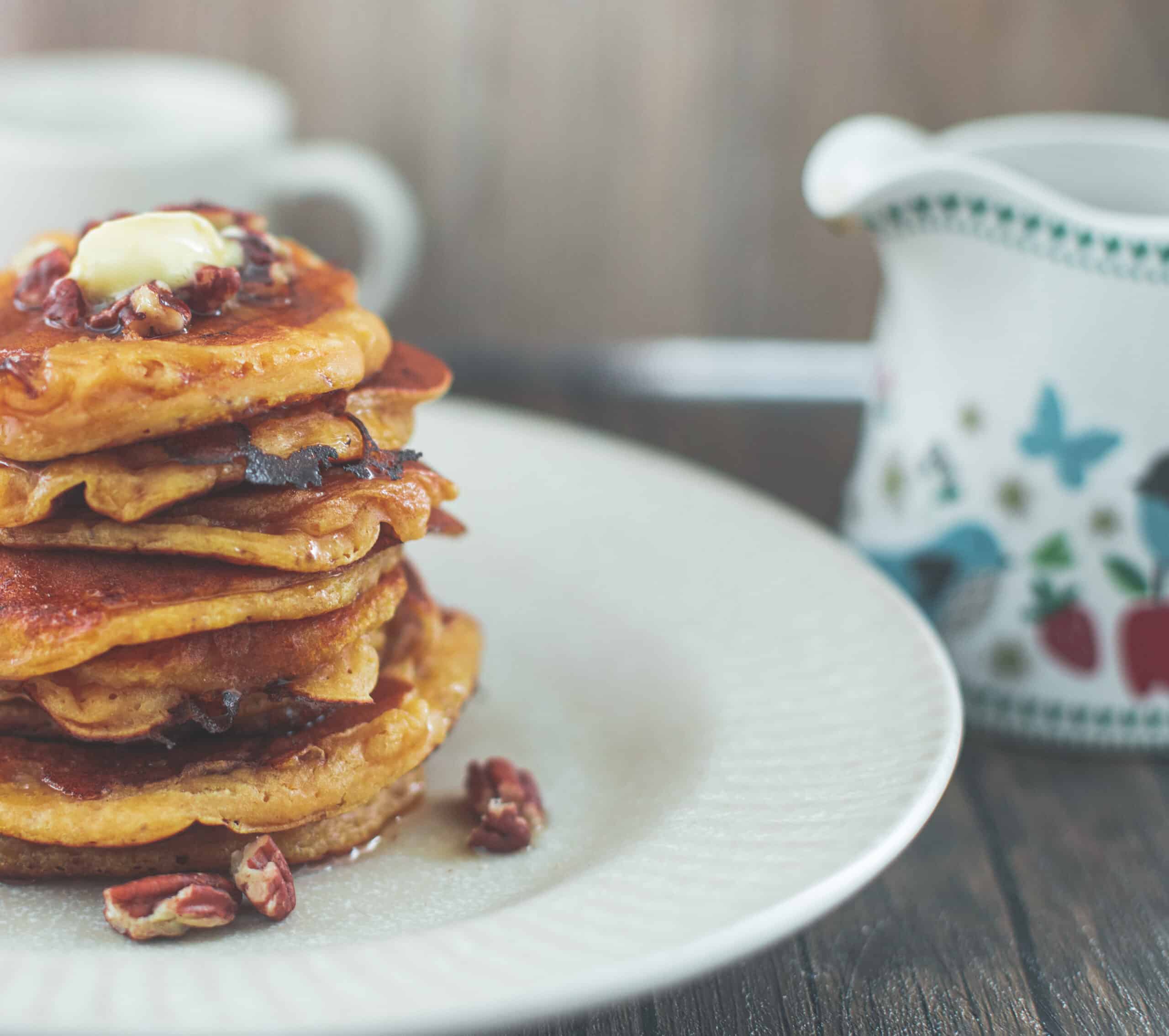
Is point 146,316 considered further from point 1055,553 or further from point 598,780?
point 1055,553

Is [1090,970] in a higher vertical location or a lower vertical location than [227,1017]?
lower

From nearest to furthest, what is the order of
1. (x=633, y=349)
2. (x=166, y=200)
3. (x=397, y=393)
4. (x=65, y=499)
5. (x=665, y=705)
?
(x=65, y=499) → (x=397, y=393) → (x=665, y=705) → (x=166, y=200) → (x=633, y=349)

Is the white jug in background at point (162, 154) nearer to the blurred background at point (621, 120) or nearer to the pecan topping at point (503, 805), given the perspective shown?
the blurred background at point (621, 120)

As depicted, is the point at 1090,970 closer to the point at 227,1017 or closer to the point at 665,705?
the point at 665,705

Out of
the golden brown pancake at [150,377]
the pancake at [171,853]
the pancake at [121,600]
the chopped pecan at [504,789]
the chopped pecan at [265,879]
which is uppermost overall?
the golden brown pancake at [150,377]

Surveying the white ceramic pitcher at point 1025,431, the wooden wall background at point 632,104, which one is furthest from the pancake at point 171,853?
the wooden wall background at point 632,104

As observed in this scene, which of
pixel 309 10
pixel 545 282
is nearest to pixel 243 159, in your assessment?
pixel 309 10

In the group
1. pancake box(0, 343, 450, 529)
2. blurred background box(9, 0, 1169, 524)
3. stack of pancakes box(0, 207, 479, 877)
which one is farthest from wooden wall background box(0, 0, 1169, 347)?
pancake box(0, 343, 450, 529)
